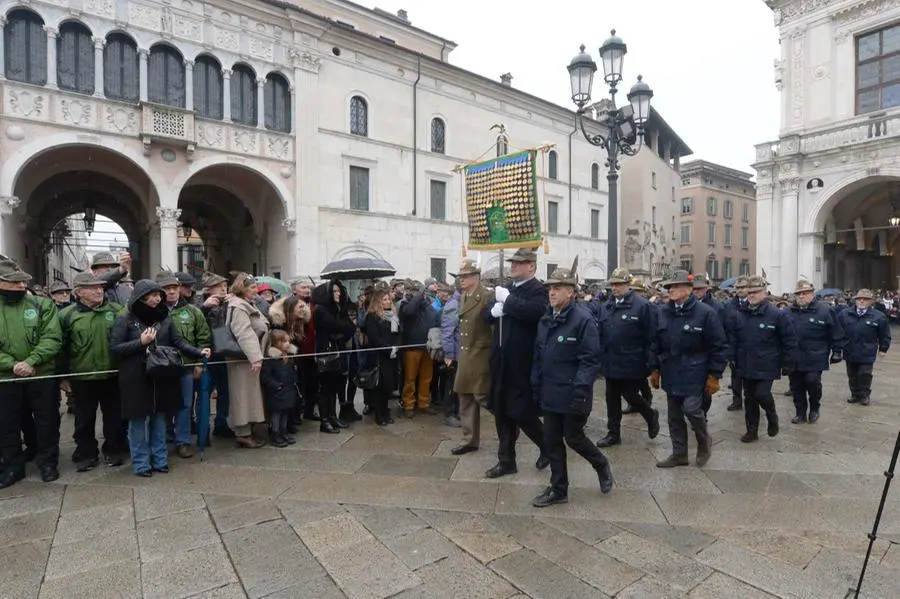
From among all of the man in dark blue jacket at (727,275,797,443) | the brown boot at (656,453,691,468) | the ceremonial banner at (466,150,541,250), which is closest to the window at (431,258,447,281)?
the ceremonial banner at (466,150,541,250)

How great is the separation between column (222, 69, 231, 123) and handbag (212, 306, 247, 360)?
50.7ft

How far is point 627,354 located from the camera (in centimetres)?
591

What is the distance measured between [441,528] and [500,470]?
1209mm

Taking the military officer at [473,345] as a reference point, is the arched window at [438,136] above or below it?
above

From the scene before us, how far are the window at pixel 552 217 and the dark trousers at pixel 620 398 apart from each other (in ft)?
76.2

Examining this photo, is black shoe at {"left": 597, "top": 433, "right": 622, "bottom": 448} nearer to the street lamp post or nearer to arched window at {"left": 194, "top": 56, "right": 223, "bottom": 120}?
the street lamp post

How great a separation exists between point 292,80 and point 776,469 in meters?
20.0

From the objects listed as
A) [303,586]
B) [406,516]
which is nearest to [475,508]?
[406,516]

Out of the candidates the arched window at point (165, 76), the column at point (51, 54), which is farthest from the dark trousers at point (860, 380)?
the column at point (51, 54)

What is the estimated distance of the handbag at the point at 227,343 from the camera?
5.51 m

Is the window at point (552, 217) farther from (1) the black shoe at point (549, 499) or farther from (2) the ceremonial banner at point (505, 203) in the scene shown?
(1) the black shoe at point (549, 499)

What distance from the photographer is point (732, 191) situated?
4828cm

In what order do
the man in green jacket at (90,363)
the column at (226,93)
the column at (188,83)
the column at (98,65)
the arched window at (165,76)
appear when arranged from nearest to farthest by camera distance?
the man in green jacket at (90,363)
the column at (98,65)
the arched window at (165,76)
the column at (188,83)
the column at (226,93)

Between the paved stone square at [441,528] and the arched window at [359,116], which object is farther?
the arched window at [359,116]
